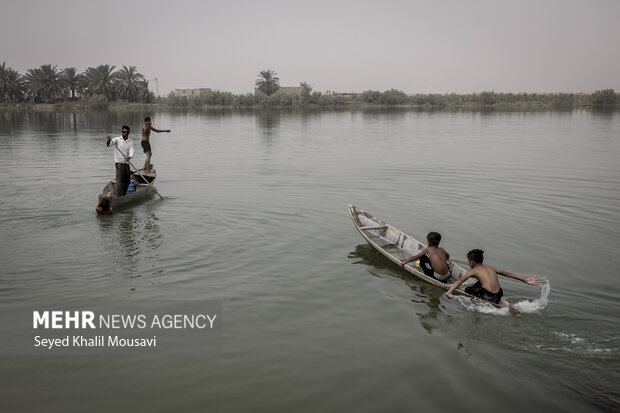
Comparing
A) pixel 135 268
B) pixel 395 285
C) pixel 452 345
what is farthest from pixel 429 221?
pixel 135 268

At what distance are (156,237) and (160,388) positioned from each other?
6.38 m

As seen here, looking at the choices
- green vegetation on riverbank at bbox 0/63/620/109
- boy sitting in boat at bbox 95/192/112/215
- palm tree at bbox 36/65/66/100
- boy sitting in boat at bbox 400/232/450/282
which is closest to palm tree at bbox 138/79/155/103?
green vegetation on riverbank at bbox 0/63/620/109

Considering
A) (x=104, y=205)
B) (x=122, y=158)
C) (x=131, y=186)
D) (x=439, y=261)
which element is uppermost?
(x=122, y=158)

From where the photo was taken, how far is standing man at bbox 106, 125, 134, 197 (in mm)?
14867

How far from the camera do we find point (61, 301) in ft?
26.8

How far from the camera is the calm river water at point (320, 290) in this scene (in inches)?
237

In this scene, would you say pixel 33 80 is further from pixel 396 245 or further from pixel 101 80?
pixel 396 245

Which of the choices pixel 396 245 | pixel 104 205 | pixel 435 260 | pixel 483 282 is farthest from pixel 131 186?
pixel 483 282

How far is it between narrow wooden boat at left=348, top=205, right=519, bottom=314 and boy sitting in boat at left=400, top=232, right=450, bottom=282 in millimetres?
143

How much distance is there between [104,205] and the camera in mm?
13695

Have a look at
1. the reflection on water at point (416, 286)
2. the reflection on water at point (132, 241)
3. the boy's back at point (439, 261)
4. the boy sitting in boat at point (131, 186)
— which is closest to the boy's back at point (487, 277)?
the reflection on water at point (416, 286)

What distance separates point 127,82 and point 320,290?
113242mm

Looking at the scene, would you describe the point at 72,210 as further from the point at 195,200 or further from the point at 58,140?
the point at 58,140

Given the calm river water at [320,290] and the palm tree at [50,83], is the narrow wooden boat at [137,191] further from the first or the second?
the palm tree at [50,83]
